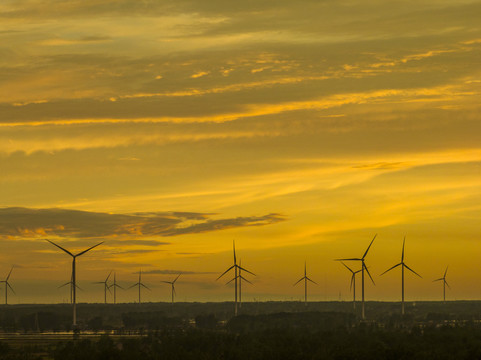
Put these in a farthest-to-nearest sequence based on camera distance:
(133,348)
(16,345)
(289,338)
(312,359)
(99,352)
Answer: (16,345) < (289,338) < (133,348) < (99,352) < (312,359)

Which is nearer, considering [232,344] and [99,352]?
[99,352]

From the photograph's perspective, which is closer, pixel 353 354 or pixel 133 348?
pixel 353 354

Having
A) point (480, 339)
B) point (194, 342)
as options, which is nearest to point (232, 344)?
point (194, 342)

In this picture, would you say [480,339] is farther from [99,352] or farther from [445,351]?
[99,352]

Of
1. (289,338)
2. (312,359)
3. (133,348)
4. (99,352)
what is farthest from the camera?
(289,338)

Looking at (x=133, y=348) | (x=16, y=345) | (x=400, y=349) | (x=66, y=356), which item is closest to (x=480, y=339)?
(x=400, y=349)

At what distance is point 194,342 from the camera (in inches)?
6619

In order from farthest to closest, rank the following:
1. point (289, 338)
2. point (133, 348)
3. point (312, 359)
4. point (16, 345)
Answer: point (16, 345) < point (289, 338) < point (133, 348) < point (312, 359)

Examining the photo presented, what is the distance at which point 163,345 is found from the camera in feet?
550

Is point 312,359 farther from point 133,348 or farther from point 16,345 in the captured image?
point 16,345

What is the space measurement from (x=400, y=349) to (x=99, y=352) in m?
42.6

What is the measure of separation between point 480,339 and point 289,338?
103ft

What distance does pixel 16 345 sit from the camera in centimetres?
18950

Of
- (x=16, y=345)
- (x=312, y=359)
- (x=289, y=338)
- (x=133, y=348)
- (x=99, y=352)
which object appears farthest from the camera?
(x=16, y=345)
